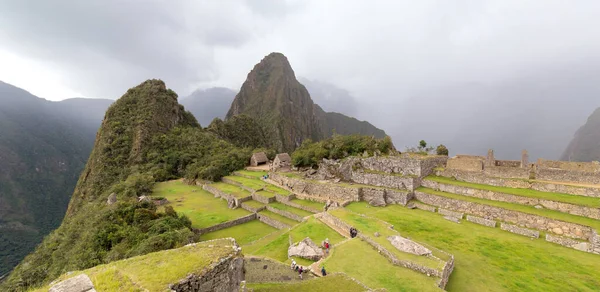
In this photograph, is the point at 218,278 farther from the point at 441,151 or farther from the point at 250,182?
the point at 441,151

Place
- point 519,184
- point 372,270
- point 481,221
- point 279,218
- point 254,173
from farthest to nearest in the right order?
point 254,173 < point 279,218 < point 519,184 < point 481,221 < point 372,270

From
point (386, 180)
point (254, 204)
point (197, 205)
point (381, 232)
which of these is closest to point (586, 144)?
point (386, 180)

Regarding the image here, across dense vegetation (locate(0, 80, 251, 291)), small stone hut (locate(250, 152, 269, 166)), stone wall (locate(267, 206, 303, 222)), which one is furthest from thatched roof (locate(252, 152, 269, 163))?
stone wall (locate(267, 206, 303, 222))

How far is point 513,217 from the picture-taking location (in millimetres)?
15539

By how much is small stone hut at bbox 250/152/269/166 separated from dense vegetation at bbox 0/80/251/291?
4.41ft

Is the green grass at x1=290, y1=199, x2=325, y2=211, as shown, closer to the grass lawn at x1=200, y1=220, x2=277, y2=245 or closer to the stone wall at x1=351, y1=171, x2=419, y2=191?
the grass lawn at x1=200, y1=220, x2=277, y2=245

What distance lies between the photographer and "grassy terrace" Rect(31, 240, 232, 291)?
3.97 metres

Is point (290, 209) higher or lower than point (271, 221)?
higher

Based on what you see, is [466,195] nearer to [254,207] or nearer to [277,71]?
[254,207]

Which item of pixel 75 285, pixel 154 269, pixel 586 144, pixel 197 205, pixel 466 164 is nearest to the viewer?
pixel 75 285

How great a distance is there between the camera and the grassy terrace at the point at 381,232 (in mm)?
10883

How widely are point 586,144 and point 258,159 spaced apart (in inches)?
2384

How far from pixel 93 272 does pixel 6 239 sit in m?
56.9

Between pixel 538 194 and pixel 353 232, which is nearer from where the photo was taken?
pixel 353 232
